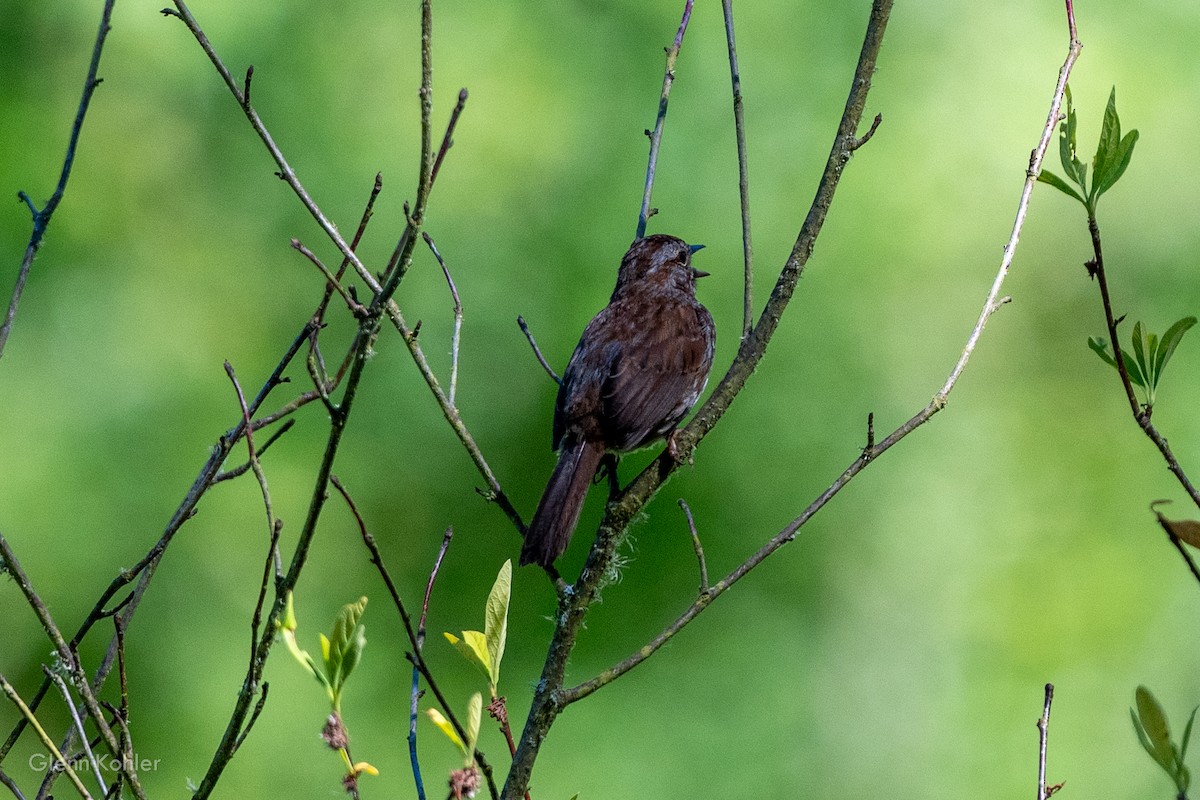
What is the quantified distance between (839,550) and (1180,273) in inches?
106

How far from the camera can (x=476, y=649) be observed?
1833mm

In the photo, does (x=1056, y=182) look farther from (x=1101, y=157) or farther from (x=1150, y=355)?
(x=1150, y=355)

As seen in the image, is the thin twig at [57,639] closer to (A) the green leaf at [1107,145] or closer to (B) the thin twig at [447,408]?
(B) the thin twig at [447,408]

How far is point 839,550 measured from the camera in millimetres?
7535

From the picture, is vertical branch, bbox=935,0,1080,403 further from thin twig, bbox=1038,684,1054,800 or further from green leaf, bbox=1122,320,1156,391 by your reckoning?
thin twig, bbox=1038,684,1054,800

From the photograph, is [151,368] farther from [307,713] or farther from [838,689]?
[838,689]

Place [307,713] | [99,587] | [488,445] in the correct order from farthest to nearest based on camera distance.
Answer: [488,445] → [99,587] → [307,713]

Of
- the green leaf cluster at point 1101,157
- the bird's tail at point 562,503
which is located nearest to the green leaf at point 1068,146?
the green leaf cluster at point 1101,157

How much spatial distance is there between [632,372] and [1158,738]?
2.51 metres

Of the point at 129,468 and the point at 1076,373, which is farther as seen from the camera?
the point at 1076,373

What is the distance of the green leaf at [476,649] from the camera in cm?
183

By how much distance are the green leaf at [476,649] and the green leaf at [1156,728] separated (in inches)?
35.5

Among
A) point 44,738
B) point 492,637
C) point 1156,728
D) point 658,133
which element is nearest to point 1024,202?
point 658,133

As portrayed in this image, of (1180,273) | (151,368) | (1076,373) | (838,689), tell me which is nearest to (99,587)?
(151,368)
